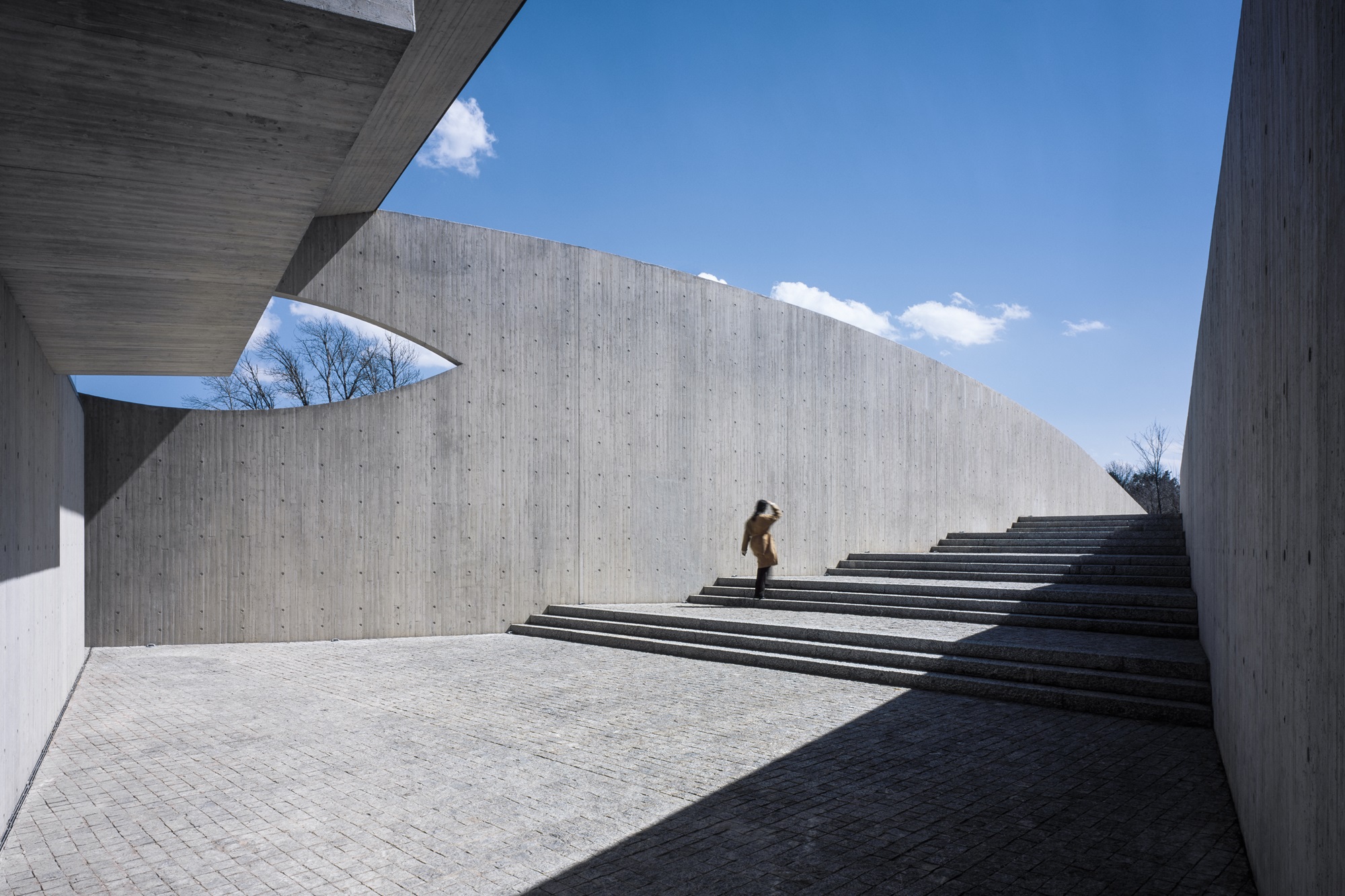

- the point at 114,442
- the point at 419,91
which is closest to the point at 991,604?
the point at 419,91

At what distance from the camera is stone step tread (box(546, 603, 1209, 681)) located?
6.99 m

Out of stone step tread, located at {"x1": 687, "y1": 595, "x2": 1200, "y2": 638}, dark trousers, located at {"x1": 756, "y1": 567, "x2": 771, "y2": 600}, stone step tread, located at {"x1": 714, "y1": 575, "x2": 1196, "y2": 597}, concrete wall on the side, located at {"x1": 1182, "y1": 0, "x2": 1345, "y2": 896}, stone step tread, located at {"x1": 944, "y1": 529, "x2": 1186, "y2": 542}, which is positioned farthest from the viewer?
stone step tread, located at {"x1": 944, "y1": 529, "x2": 1186, "y2": 542}

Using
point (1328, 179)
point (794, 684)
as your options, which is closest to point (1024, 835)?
point (1328, 179)

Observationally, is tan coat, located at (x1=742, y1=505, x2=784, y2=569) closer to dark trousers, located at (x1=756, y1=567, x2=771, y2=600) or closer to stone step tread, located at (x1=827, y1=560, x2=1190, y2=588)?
dark trousers, located at (x1=756, y1=567, x2=771, y2=600)

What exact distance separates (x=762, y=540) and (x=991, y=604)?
3329mm

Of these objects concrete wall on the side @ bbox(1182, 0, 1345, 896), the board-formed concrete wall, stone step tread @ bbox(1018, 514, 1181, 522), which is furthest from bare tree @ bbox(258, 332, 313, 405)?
concrete wall on the side @ bbox(1182, 0, 1345, 896)

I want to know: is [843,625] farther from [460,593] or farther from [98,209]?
[98,209]

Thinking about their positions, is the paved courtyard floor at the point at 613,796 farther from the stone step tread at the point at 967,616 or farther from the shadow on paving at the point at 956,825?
the stone step tread at the point at 967,616

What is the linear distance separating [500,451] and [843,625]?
208 inches

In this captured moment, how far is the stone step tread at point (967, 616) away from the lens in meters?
8.58

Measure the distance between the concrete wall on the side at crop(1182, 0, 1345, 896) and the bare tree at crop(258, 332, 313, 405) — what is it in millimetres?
18524

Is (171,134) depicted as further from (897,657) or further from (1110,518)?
(1110,518)

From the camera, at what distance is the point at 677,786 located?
480cm

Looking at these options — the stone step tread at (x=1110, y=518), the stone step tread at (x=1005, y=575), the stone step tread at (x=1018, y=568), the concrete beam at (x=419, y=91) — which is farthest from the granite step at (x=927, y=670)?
the stone step tread at (x=1110, y=518)
